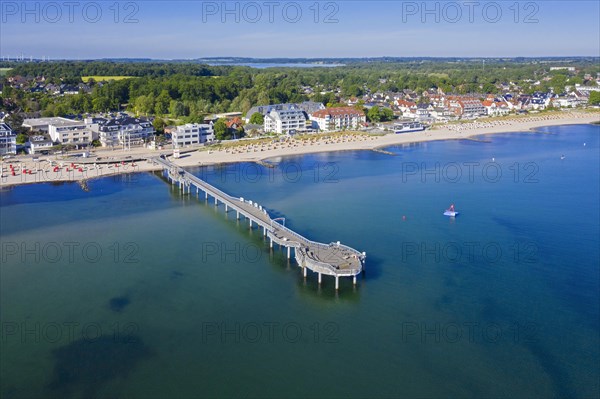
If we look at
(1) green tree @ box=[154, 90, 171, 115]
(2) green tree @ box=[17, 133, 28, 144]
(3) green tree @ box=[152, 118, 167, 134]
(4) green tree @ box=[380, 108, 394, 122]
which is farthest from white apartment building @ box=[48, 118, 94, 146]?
(4) green tree @ box=[380, 108, 394, 122]

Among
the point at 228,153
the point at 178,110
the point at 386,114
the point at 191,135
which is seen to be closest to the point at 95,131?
the point at 191,135

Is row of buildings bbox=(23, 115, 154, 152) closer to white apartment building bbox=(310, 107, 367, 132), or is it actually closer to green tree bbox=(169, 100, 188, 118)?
green tree bbox=(169, 100, 188, 118)

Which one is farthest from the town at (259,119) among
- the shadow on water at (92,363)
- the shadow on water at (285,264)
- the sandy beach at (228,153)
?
the shadow on water at (92,363)

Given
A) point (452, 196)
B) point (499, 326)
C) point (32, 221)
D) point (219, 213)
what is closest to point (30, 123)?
point (32, 221)

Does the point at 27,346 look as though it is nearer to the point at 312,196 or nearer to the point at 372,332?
the point at 372,332

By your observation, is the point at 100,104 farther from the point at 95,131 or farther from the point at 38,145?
the point at 38,145

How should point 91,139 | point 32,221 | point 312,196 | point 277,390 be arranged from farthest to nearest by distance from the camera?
1. point 91,139
2. point 312,196
3. point 32,221
4. point 277,390
